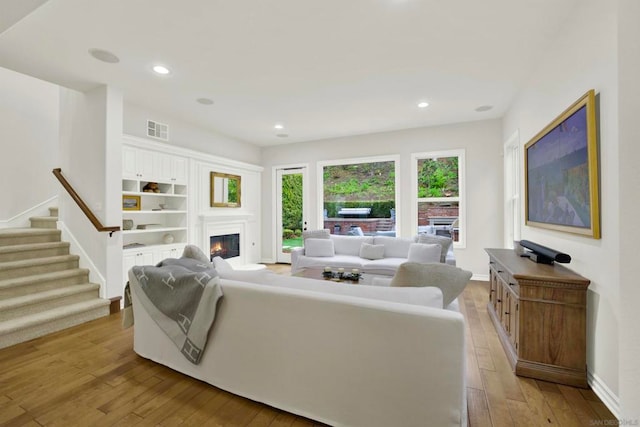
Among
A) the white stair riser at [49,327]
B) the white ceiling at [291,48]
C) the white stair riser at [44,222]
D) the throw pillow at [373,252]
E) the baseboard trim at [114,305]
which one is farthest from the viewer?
the throw pillow at [373,252]

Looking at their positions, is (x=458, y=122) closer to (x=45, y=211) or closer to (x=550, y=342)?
(x=550, y=342)

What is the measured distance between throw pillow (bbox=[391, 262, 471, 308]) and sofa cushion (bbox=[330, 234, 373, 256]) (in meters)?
3.16

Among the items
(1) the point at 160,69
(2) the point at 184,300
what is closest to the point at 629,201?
(2) the point at 184,300

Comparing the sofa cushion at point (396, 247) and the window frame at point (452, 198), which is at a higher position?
the window frame at point (452, 198)

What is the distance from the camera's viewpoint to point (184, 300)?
1966mm

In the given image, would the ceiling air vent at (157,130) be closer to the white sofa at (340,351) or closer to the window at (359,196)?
the window at (359,196)

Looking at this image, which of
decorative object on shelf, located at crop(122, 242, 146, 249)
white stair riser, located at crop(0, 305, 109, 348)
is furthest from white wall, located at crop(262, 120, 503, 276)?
white stair riser, located at crop(0, 305, 109, 348)

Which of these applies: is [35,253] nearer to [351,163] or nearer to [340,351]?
[340,351]

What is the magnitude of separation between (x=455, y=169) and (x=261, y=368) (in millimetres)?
4691

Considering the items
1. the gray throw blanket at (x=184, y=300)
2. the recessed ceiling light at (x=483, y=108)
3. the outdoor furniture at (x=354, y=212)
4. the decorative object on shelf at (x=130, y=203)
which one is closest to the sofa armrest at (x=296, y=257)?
the outdoor furniture at (x=354, y=212)

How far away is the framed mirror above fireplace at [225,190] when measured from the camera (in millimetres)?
5445

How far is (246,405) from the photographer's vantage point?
180 centimetres

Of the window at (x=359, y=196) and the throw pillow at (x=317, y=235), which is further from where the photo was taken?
the window at (x=359, y=196)

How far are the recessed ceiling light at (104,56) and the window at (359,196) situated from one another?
155 inches
